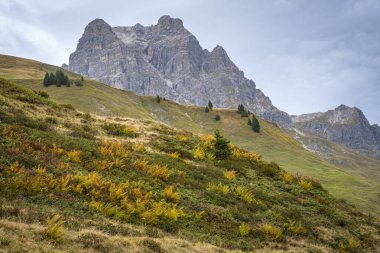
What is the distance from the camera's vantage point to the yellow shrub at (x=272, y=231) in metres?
16.2

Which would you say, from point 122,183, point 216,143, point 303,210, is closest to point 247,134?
point 216,143

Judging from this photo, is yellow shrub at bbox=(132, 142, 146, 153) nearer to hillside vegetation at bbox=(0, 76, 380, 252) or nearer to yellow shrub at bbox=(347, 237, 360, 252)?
hillside vegetation at bbox=(0, 76, 380, 252)

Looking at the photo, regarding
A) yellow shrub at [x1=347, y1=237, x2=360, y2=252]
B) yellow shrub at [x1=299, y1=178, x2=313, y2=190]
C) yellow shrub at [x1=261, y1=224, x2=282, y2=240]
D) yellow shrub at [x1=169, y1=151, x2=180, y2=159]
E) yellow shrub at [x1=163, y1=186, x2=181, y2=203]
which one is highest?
yellow shrub at [x1=169, y1=151, x2=180, y2=159]

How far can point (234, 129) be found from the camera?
98688 mm

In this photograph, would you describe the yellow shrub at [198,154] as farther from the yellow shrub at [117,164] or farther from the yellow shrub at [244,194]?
the yellow shrub at [117,164]

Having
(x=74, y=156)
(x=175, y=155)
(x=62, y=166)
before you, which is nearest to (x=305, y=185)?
(x=175, y=155)

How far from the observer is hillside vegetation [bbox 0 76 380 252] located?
11.1 metres

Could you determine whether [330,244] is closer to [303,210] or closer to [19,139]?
[303,210]

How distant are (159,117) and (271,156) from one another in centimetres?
4210

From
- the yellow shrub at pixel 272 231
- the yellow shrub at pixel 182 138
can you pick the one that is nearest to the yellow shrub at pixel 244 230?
the yellow shrub at pixel 272 231

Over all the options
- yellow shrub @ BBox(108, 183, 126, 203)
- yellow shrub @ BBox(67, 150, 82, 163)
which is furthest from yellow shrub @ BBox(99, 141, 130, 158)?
yellow shrub @ BBox(108, 183, 126, 203)

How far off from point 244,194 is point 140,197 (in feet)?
23.0

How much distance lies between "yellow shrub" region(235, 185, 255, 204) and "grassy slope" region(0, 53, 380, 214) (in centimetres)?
2896

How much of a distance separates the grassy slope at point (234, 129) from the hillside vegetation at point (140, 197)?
1027 inches
